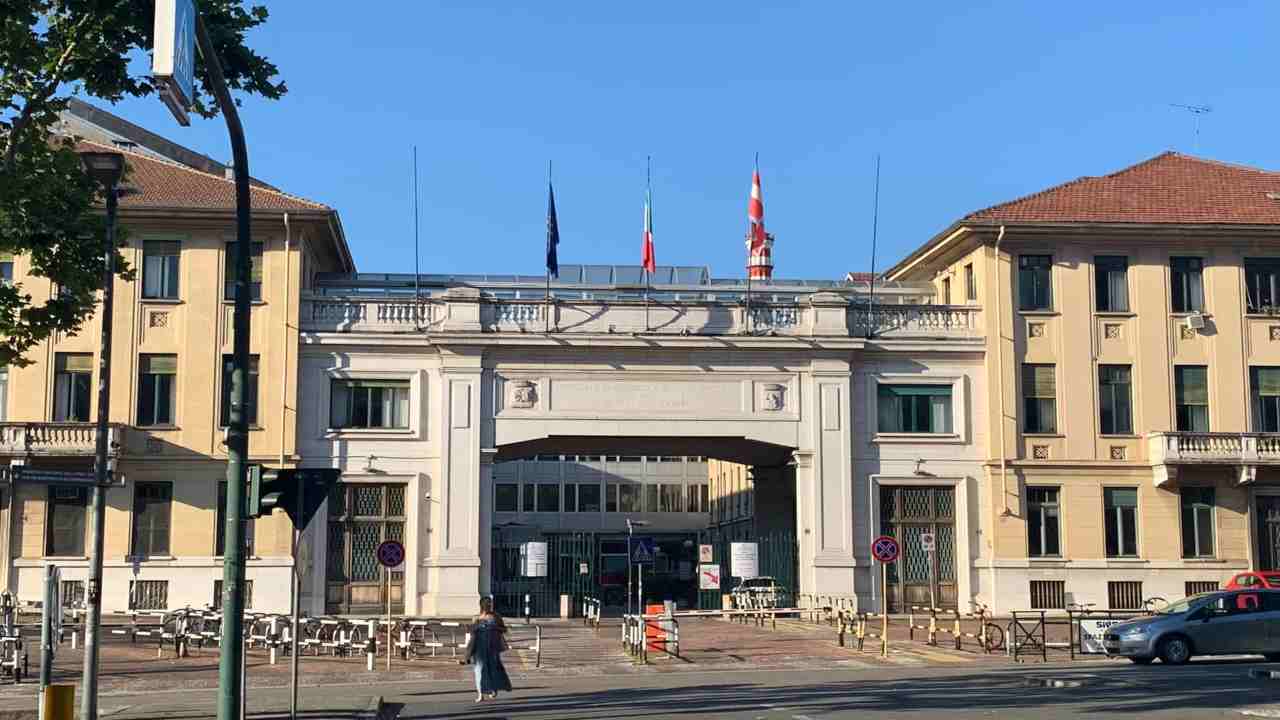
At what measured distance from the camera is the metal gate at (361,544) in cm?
4228

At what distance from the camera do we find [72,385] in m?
41.7

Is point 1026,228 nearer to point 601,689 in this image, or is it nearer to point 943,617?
point 943,617

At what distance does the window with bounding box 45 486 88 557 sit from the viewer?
41156mm

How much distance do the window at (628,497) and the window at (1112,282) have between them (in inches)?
1380

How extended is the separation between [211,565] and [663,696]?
22.6 m

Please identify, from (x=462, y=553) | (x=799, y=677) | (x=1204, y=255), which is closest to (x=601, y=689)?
(x=799, y=677)

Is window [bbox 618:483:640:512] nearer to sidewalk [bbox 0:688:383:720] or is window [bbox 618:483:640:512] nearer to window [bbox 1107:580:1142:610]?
window [bbox 1107:580:1142:610]

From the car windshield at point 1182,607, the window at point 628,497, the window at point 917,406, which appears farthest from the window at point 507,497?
the car windshield at point 1182,607

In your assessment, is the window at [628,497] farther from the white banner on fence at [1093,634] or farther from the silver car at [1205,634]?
the silver car at [1205,634]

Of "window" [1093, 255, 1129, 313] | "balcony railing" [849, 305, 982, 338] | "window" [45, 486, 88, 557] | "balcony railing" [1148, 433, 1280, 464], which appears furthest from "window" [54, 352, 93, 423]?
"balcony railing" [1148, 433, 1280, 464]

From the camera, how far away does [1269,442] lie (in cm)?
4306

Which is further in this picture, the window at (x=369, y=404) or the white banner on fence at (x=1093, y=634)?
the window at (x=369, y=404)

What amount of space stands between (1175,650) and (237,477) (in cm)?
1947

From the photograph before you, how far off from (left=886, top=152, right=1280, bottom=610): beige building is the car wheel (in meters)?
14.3
